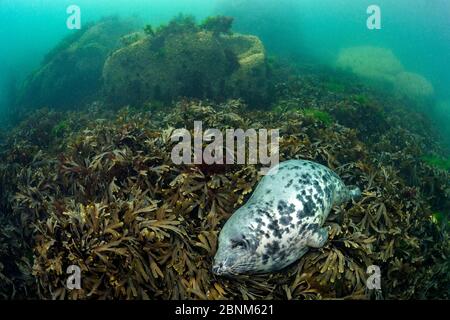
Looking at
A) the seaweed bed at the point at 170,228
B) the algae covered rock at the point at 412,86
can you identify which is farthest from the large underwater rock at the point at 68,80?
the algae covered rock at the point at 412,86

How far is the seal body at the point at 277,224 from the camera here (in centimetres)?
377

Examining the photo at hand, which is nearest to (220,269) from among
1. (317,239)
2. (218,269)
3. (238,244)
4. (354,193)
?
(218,269)

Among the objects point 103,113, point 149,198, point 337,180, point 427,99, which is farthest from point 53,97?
point 427,99

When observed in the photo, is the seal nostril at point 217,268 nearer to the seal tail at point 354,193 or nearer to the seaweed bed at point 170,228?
the seaweed bed at point 170,228

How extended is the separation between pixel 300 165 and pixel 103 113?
10.3 metres

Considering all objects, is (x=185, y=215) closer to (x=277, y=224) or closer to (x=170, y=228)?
(x=170, y=228)

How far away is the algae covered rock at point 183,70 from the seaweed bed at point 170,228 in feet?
18.2

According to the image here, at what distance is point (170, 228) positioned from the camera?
13.5ft

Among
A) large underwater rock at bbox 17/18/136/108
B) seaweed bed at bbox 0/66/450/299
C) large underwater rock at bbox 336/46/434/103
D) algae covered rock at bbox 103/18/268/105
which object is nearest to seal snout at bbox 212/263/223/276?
seaweed bed at bbox 0/66/450/299

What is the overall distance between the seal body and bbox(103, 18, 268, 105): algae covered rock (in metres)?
8.09

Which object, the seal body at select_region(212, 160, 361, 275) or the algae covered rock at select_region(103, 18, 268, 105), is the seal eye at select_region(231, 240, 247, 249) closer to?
the seal body at select_region(212, 160, 361, 275)

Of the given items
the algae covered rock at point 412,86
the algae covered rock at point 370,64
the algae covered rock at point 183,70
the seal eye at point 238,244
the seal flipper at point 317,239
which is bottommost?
the algae covered rock at point 412,86

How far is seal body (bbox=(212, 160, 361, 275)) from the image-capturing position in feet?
12.4

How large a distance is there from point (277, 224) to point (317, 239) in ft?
2.00
